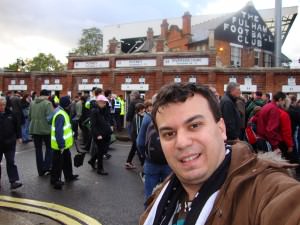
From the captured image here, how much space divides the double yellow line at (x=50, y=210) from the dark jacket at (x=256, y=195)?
4278 mm

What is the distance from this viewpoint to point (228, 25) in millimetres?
40531

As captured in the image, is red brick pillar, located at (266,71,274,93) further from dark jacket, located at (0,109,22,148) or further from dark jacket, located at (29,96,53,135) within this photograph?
dark jacket, located at (0,109,22,148)

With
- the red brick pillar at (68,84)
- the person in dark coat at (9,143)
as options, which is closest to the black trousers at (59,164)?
the person in dark coat at (9,143)

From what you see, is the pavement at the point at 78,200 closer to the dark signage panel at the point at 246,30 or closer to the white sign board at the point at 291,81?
the white sign board at the point at 291,81

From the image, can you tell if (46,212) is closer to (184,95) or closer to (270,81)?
(184,95)

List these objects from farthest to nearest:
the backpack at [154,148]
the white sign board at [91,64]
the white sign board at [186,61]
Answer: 1. the white sign board at [91,64]
2. the white sign board at [186,61]
3. the backpack at [154,148]

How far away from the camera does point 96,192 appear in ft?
23.6

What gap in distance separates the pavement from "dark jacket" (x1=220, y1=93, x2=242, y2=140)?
203 cm

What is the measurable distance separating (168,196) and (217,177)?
366mm

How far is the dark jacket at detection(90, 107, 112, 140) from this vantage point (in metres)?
8.48

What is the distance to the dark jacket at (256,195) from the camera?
1291mm

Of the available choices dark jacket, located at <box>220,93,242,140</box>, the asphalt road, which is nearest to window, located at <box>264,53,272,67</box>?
the asphalt road

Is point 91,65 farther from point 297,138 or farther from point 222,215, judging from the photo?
point 222,215

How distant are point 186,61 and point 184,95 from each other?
2424cm
